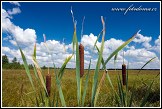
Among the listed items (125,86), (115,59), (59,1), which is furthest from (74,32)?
(59,1)

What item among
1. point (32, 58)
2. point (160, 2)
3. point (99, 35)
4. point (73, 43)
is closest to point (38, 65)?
point (32, 58)

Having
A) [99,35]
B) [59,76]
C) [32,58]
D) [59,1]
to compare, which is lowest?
[59,76]

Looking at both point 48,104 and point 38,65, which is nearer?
point 38,65

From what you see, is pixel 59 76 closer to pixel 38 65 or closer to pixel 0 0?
pixel 38 65

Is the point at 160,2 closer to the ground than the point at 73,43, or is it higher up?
higher up

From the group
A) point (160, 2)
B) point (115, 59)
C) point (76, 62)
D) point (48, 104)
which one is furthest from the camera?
point (160, 2)

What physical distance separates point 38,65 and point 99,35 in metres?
0.53

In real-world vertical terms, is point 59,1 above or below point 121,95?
above

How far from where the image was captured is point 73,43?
198 centimetres

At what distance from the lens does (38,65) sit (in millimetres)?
2119

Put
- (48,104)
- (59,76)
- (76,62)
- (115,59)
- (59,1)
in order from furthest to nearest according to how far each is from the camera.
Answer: (59,1) → (115,59) → (48,104) → (59,76) → (76,62)

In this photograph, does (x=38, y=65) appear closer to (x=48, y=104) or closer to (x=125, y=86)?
(x=48, y=104)

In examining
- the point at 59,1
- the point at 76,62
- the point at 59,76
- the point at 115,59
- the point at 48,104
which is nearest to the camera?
the point at 76,62

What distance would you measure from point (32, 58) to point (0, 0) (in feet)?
4.53
